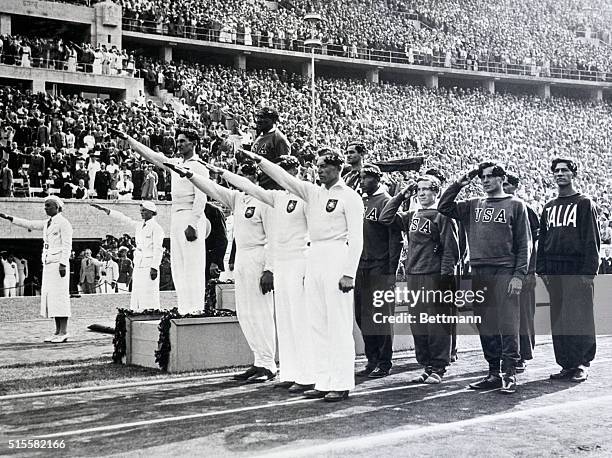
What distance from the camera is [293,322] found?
7.92 meters

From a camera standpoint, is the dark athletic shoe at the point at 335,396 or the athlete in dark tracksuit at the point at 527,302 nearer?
the dark athletic shoe at the point at 335,396

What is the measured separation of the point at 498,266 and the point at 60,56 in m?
23.7

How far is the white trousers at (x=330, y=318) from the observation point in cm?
729

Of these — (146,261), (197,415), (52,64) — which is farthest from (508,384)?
(52,64)

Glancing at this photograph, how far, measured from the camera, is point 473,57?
148ft

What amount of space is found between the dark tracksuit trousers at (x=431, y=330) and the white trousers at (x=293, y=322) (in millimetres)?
1223

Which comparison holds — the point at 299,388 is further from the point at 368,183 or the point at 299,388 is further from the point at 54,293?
the point at 54,293

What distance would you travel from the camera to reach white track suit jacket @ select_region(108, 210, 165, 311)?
40.1 feet

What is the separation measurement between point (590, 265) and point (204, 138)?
1824 cm

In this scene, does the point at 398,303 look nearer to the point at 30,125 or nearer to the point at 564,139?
the point at 30,125

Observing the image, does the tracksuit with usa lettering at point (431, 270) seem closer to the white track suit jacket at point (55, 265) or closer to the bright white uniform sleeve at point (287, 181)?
the bright white uniform sleeve at point (287, 181)

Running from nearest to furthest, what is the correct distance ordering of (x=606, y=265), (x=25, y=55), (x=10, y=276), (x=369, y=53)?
(x=10, y=276)
(x=606, y=265)
(x=25, y=55)
(x=369, y=53)

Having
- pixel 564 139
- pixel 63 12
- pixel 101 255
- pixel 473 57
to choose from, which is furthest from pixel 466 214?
pixel 473 57

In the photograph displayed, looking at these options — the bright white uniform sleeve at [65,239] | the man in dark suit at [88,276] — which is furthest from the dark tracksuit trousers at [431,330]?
the man in dark suit at [88,276]
